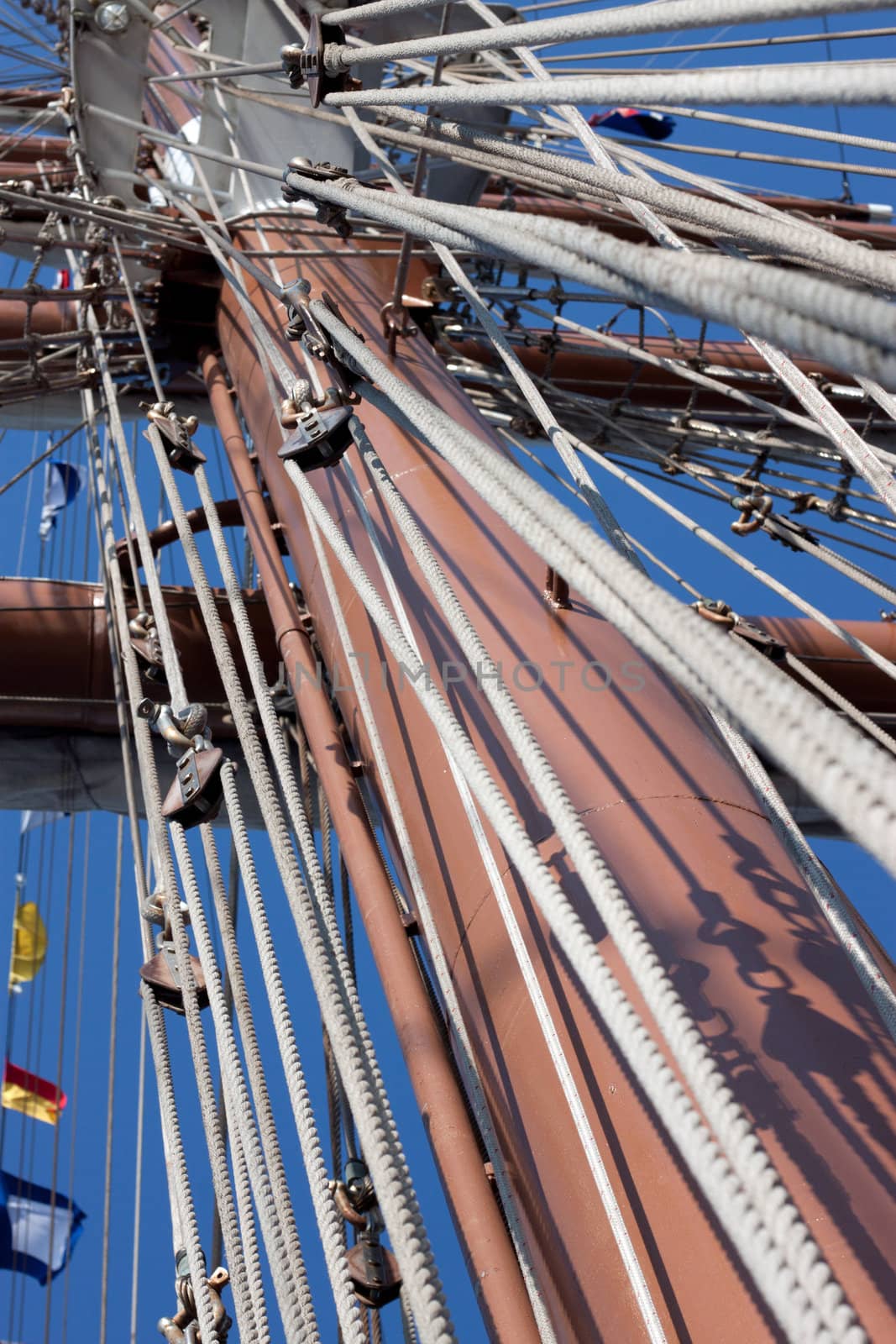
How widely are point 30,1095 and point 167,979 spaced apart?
245 inches

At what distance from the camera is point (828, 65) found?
3.67 feet

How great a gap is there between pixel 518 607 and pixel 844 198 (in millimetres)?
11239

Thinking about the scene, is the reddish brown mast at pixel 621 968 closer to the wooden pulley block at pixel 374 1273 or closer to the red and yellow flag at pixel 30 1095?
the wooden pulley block at pixel 374 1273

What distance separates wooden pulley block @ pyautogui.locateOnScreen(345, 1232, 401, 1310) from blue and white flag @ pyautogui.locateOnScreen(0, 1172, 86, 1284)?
19.1 ft

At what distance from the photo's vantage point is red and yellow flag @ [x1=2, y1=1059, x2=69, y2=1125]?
8.10m

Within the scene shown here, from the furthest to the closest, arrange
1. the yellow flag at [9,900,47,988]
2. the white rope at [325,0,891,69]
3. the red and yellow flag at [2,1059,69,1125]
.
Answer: the yellow flag at [9,900,47,988], the red and yellow flag at [2,1059,69,1125], the white rope at [325,0,891,69]

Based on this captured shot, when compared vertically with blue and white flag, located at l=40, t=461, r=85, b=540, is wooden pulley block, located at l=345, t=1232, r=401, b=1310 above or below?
below

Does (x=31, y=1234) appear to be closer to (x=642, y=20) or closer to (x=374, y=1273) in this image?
(x=374, y=1273)

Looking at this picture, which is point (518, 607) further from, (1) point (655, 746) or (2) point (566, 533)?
(2) point (566, 533)

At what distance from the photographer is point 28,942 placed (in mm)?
9195

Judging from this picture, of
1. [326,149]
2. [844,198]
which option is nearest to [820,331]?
[326,149]

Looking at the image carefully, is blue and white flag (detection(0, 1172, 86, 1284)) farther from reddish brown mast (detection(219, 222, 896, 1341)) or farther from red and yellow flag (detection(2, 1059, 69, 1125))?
reddish brown mast (detection(219, 222, 896, 1341))

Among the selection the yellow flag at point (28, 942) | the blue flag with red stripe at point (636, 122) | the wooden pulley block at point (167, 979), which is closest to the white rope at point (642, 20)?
the wooden pulley block at point (167, 979)

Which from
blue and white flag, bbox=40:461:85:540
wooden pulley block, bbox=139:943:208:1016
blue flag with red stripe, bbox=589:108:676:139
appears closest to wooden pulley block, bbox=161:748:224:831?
wooden pulley block, bbox=139:943:208:1016
